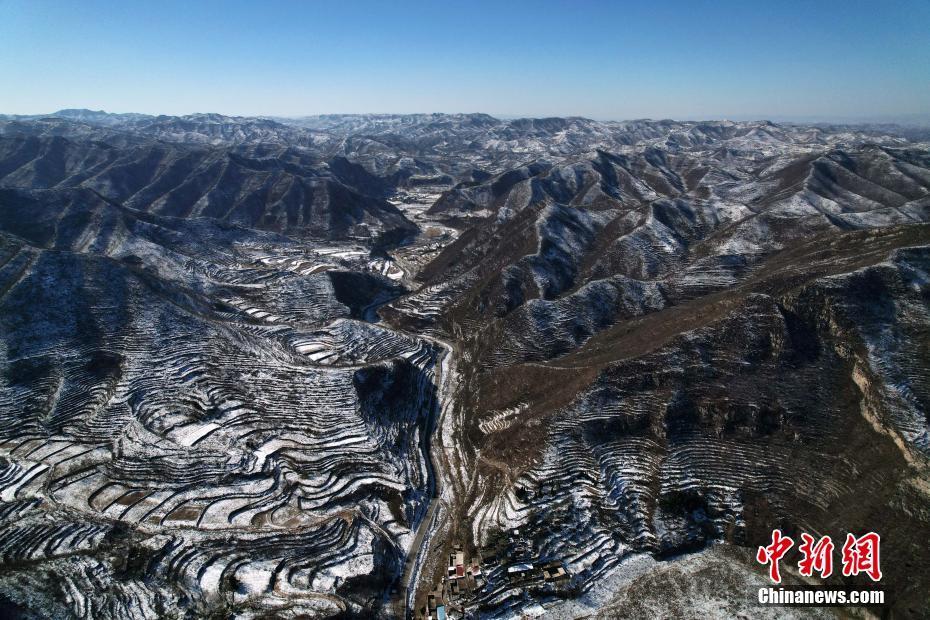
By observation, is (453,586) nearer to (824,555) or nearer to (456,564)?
(456,564)

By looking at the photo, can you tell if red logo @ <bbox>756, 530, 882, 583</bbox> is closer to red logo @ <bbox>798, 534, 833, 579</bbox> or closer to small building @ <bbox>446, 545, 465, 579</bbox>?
red logo @ <bbox>798, 534, 833, 579</bbox>

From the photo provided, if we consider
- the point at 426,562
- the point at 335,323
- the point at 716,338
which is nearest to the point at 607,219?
the point at 716,338

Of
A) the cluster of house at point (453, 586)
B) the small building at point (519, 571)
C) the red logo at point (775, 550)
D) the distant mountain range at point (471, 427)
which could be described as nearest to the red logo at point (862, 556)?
the distant mountain range at point (471, 427)

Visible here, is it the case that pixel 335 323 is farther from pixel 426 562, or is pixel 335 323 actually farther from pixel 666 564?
pixel 666 564

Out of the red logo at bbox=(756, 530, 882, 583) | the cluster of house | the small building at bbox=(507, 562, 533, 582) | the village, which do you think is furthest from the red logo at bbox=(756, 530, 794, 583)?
the cluster of house

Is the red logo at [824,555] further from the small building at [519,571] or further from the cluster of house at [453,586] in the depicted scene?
the cluster of house at [453,586]

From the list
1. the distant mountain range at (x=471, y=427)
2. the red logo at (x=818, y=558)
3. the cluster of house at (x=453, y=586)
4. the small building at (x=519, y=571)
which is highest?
the distant mountain range at (x=471, y=427)

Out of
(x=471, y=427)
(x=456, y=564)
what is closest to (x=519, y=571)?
(x=456, y=564)

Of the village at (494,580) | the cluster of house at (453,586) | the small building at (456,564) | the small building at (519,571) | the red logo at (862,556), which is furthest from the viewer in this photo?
the small building at (456,564)
